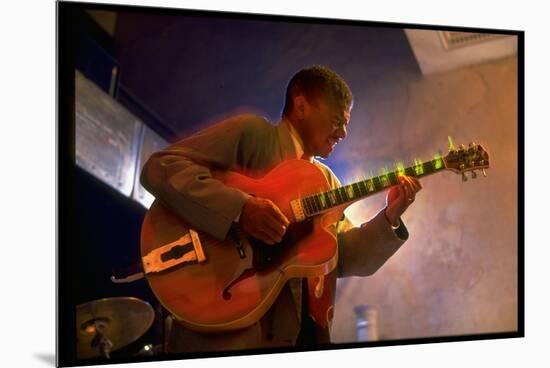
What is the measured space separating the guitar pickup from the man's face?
1.88 feet

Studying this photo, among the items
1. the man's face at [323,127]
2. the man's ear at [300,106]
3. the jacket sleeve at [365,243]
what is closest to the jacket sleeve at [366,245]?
the jacket sleeve at [365,243]

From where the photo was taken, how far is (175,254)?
337 centimetres

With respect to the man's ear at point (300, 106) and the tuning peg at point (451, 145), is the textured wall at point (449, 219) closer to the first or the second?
the tuning peg at point (451, 145)

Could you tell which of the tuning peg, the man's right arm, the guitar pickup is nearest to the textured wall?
the tuning peg

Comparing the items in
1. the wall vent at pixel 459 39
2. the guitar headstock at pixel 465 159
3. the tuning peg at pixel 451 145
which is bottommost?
the guitar headstock at pixel 465 159

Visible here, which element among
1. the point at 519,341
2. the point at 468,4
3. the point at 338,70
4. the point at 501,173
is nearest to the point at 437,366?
the point at 519,341

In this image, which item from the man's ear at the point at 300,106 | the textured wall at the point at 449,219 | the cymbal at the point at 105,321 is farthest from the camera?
the textured wall at the point at 449,219

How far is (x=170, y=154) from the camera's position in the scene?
135 inches

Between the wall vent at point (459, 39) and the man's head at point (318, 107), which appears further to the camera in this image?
the wall vent at point (459, 39)

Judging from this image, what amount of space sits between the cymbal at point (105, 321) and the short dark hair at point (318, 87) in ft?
3.06

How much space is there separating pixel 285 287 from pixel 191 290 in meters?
0.35

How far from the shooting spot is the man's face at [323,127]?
142 inches

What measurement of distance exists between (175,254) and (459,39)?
1511mm
